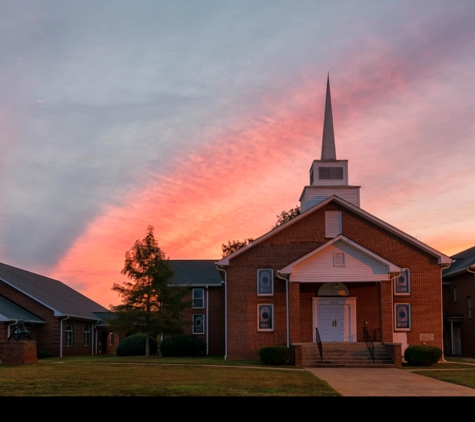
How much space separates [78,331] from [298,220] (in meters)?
23.5

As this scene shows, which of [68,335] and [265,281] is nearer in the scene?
[265,281]

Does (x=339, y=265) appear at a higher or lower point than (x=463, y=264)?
lower

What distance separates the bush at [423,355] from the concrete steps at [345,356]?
3.44 ft

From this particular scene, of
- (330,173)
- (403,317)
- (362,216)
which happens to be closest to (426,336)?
(403,317)

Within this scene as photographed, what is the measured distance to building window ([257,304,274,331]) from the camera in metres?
32.9

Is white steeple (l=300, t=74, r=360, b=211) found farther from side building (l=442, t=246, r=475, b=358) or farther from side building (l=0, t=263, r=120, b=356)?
side building (l=0, t=263, r=120, b=356)

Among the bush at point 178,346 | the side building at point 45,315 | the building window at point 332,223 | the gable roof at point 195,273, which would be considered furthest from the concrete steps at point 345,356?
the side building at point 45,315

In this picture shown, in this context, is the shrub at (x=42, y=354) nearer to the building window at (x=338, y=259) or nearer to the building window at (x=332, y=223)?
the building window at (x=332, y=223)

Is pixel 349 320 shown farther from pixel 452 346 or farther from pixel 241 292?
pixel 452 346

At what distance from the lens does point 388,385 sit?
1866cm

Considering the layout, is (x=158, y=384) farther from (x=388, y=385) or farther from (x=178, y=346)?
(x=178, y=346)

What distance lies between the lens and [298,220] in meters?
33.8

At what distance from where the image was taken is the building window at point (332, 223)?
33.7 meters

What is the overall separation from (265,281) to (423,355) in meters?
9.29
